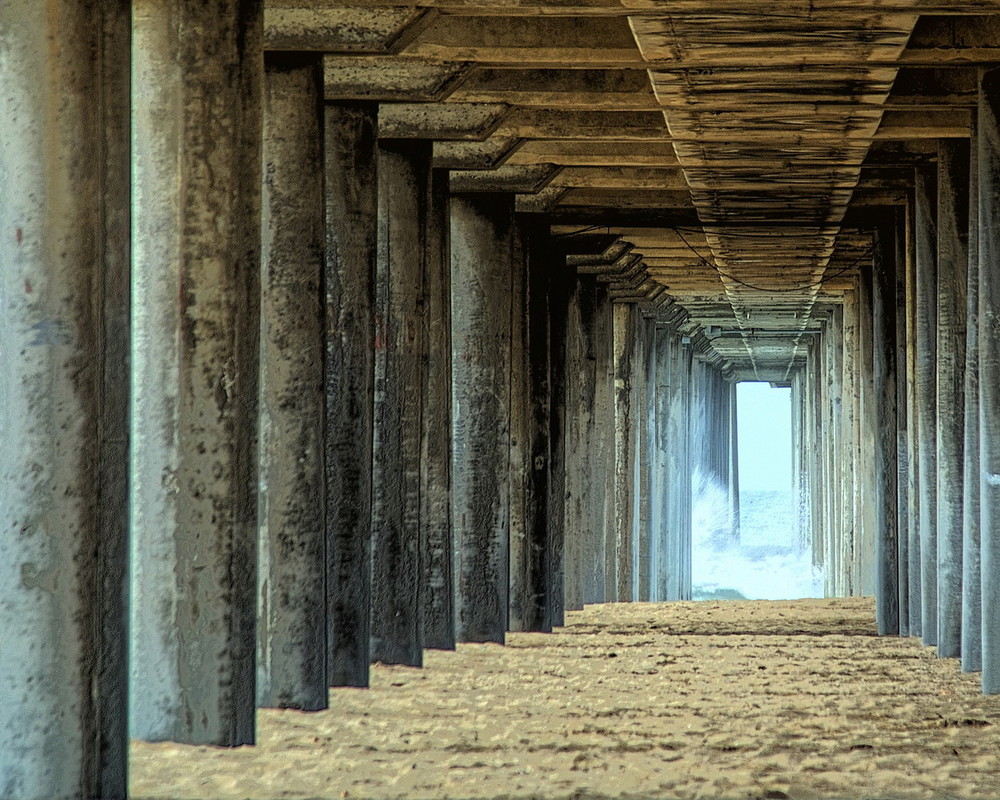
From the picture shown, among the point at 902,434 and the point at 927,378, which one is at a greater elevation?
the point at 927,378

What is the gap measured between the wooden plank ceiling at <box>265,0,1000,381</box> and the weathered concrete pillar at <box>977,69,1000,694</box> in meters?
0.51

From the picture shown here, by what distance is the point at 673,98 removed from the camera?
8.98 metres

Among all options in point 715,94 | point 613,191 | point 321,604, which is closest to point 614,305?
point 613,191

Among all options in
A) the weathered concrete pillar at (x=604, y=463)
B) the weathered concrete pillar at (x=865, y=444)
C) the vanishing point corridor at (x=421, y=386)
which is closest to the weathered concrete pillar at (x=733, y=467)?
the weathered concrete pillar at (x=865, y=444)

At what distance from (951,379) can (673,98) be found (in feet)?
10.2

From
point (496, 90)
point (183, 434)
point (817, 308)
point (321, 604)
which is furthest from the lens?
point (817, 308)

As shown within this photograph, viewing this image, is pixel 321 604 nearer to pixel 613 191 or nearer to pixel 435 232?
pixel 435 232

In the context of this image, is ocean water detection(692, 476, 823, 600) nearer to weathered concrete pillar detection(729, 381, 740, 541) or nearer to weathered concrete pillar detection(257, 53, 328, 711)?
weathered concrete pillar detection(729, 381, 740, 541)

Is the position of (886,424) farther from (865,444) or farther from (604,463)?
(604,463)

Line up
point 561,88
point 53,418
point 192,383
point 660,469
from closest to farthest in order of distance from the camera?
point 53,418
point 192,383
point 561,88
point 660,469

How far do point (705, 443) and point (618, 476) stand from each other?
17563mm

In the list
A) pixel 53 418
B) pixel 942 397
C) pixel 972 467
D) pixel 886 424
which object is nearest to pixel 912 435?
pixel 886 424

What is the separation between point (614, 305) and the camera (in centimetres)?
2033

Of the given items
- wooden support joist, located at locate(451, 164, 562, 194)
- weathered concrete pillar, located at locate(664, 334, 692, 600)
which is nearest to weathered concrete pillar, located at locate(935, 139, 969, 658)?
wooden support joist, located at locate(451, 164, 562, 194)
